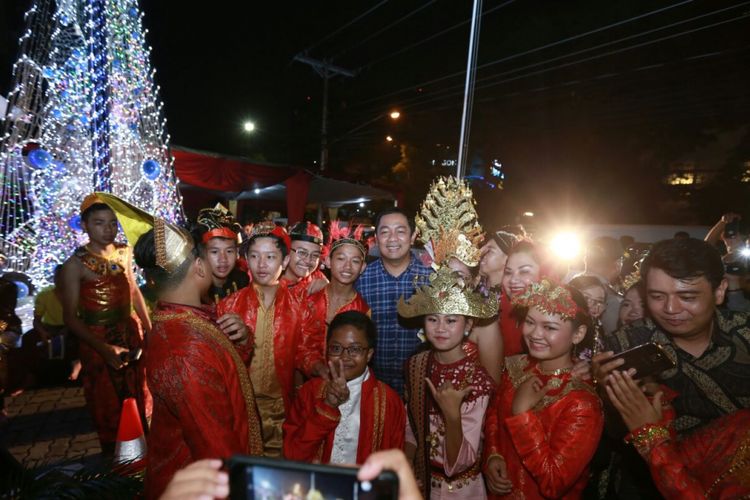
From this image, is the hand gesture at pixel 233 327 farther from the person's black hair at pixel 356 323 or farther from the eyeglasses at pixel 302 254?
the eyeglasses at pixel 302 254

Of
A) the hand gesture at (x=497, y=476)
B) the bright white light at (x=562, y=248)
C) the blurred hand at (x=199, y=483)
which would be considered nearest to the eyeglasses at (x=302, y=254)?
the bright white light at (x=562, y=248)

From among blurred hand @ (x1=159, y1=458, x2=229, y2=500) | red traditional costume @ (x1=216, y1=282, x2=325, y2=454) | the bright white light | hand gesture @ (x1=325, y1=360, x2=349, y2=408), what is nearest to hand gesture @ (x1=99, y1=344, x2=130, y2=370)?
red traditional costume @ (x1=216, y1=282, x2=325, y2=454)

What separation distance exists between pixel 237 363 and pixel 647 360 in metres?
1.96

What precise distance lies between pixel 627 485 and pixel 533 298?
1.85 m

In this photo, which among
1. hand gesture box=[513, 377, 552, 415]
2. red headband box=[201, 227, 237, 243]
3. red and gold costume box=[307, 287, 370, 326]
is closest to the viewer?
hand gesture box=[513, 377, 552, 415]

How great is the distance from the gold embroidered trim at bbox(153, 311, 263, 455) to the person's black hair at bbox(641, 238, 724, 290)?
7.26 ft

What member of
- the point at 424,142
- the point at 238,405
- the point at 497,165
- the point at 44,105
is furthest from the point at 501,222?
the point at 238,405

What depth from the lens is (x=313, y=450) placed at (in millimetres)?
2340

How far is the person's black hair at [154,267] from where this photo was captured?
1.88 m

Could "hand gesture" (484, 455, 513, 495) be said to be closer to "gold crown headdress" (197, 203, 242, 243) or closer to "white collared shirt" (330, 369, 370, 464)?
"white collared shirt" (330, 369, 370, 464)

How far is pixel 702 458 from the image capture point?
5.72 ft

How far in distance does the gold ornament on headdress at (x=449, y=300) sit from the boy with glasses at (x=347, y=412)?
40 centimetres

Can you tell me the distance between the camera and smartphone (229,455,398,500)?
0.76 m

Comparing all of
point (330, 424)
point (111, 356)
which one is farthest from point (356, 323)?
point (111, 356)
